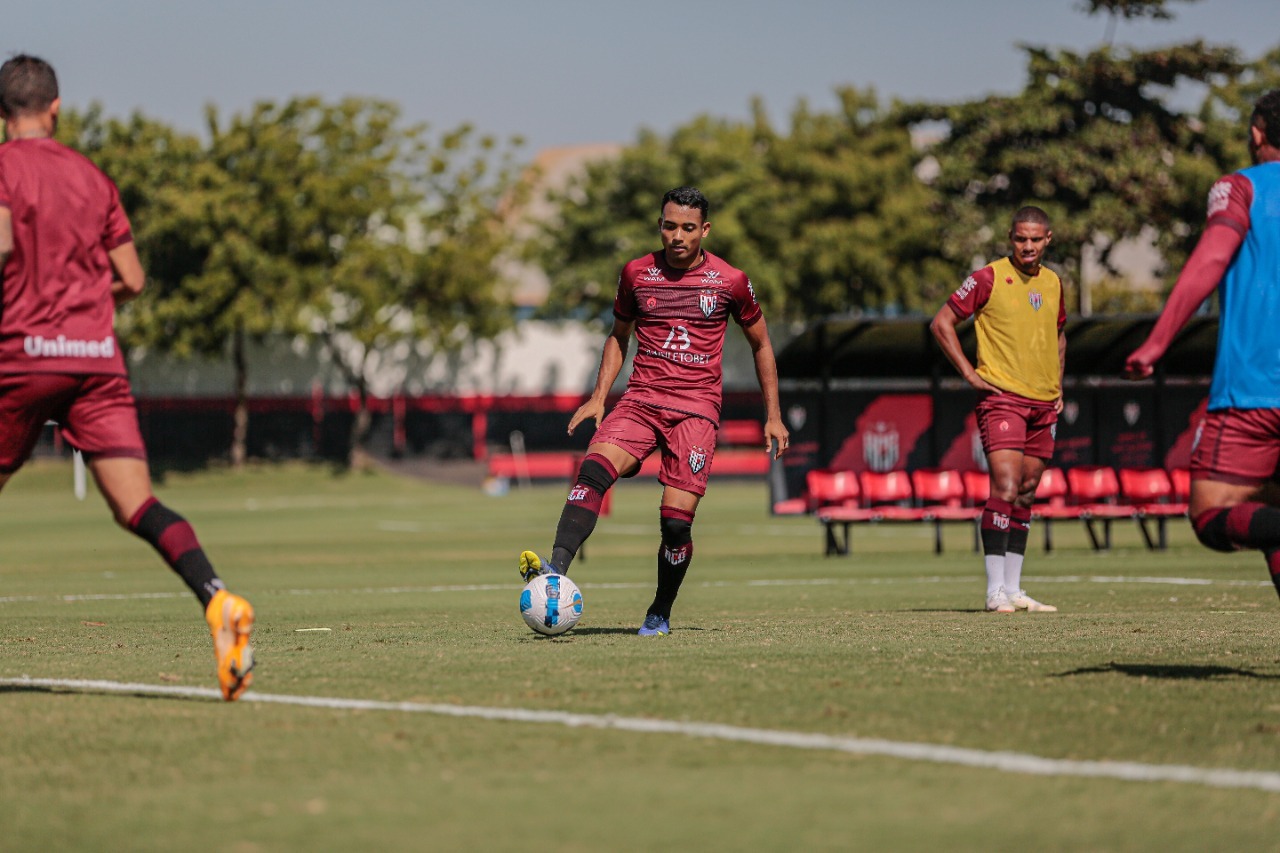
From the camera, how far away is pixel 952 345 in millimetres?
11344

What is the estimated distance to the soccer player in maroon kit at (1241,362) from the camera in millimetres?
6625

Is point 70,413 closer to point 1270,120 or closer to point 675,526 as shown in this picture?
point 675,526

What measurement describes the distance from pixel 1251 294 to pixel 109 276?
429 cm

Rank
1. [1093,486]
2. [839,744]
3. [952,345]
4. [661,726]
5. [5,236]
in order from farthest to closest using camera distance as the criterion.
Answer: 1. [1093,486]
2. [952,345]
3. [5,236]
4. [661,726]
5. [839,744]

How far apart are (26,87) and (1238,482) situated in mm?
4785

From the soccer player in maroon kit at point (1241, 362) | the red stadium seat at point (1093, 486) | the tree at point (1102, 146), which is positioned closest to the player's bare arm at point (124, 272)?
the soccer player in maroon kit at point (1241, 362)

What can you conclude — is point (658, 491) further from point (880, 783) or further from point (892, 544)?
point (880, 783)

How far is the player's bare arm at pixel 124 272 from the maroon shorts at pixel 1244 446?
4060 mm

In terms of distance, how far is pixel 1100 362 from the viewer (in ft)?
77.5

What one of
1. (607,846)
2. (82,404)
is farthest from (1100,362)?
(607,846)

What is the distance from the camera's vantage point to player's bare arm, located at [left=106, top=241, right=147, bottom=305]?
686cm

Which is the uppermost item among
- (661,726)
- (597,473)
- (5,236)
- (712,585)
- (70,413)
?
(5,236)

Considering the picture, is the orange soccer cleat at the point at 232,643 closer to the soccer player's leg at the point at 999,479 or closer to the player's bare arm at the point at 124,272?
the player's bare arm at the point at 124,272

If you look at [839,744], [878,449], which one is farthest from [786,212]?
[839,744]
